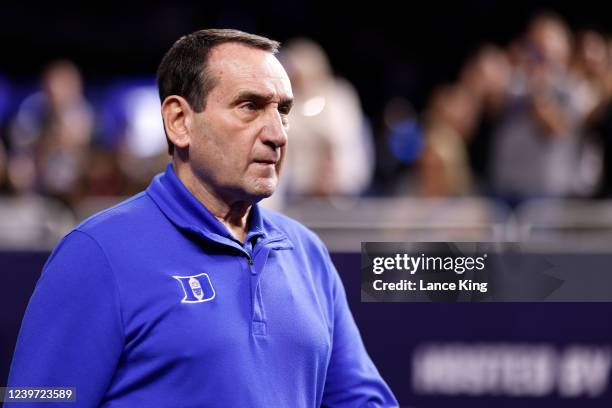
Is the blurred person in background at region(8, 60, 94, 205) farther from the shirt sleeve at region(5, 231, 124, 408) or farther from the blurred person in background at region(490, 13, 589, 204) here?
the shirt sleeve at region(5, 231, 124, 408)

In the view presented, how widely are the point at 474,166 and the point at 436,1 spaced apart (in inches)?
266

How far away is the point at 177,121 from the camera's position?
2.57 metres

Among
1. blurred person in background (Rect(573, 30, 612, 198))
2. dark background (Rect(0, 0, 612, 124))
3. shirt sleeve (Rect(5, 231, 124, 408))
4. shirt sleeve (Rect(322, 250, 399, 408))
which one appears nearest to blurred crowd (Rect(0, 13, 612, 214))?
blurred person in background (Rect(573, 30, 612, 198))

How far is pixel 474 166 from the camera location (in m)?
6.74

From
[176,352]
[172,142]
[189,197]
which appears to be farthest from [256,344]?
[172,142]

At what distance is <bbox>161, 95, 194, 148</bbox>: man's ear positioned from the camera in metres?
2.56

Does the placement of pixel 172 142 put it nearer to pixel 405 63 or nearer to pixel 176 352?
pixel 176 352

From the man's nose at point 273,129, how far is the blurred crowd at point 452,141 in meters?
3.47

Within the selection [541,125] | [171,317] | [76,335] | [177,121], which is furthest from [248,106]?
[541,125]

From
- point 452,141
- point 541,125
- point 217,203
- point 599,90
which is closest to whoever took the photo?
point 217,203

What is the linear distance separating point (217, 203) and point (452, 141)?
13.2 feet

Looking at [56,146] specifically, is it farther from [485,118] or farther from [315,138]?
[485,118]

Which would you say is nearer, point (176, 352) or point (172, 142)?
point (176, 352)

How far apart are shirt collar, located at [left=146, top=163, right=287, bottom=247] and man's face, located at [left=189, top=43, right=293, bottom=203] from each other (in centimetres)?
9
